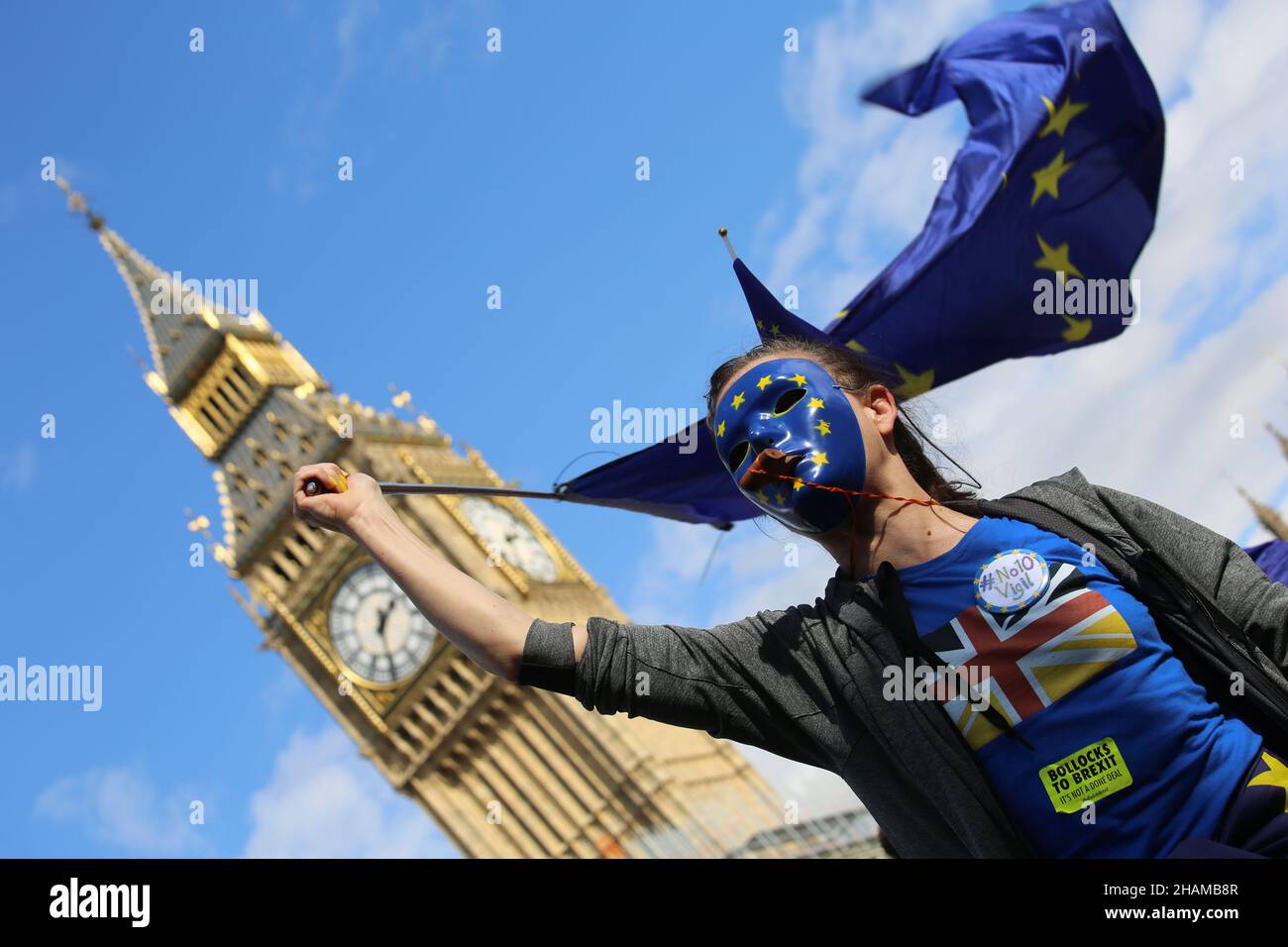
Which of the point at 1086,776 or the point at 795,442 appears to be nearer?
the point at 1086,776

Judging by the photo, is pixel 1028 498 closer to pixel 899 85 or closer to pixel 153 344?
pixel 899 85

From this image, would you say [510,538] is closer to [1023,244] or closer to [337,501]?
[1023,244]

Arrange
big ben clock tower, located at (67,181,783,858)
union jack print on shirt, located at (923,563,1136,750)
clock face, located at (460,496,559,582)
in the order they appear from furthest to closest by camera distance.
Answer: clock face, located at (460,496,559,582), big ben clock tower, located at (67,181,783,858), union jack print on shirt, located at (923,563,1136,750)

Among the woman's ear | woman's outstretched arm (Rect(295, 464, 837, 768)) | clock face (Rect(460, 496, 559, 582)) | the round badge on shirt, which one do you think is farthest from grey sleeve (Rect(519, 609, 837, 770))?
clock face (Rect(460, 496, 559, 582))

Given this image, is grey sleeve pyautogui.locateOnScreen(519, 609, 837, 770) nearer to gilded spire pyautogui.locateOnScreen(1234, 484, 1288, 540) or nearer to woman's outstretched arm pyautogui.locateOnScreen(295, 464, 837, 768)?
woman's outstretched arm pyautogui.locateOnScreen(295, 464, 837, 768)

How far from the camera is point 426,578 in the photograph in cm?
344

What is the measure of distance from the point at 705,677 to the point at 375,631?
3354cm

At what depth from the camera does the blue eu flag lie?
333 inches

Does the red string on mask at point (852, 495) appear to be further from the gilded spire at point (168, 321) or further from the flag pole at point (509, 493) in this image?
the gilded spire at point (168, 321)

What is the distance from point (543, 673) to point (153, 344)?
40.1 meters

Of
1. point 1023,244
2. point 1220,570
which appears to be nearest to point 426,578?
point 1220,570

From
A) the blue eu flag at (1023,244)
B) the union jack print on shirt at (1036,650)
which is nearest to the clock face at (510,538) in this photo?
the blue eu flag at (1023,244)
